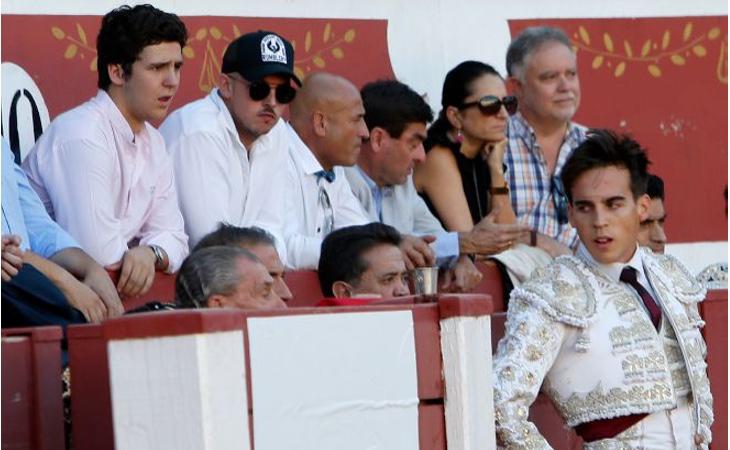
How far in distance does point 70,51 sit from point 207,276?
2847 mm

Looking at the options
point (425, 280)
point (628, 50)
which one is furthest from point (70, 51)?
point (628, 50)

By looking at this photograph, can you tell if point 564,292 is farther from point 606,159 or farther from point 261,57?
point 261,57

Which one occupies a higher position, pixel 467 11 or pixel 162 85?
pixel 467 11

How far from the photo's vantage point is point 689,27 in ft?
31.3

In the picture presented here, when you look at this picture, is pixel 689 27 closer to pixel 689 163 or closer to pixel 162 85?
pixel 689 163

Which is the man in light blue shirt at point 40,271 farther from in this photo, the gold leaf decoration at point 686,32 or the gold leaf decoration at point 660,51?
the gold leaf decoration at point 686,32

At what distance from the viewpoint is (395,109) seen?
7469 mm

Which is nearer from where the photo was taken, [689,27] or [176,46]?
[176,46]

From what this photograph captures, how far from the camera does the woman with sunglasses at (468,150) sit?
766cm

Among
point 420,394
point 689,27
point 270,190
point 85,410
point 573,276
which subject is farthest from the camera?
point 689,27

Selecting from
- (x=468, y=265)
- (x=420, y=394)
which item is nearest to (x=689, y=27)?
(x=468, y=265)

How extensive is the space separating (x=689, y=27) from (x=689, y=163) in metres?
0.65

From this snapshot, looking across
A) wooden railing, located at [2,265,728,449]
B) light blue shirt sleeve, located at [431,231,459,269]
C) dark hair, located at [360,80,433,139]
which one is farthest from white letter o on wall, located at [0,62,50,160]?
wooden railing, located at [2,265,728,449]

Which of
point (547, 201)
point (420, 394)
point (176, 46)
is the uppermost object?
point (176, 46)
